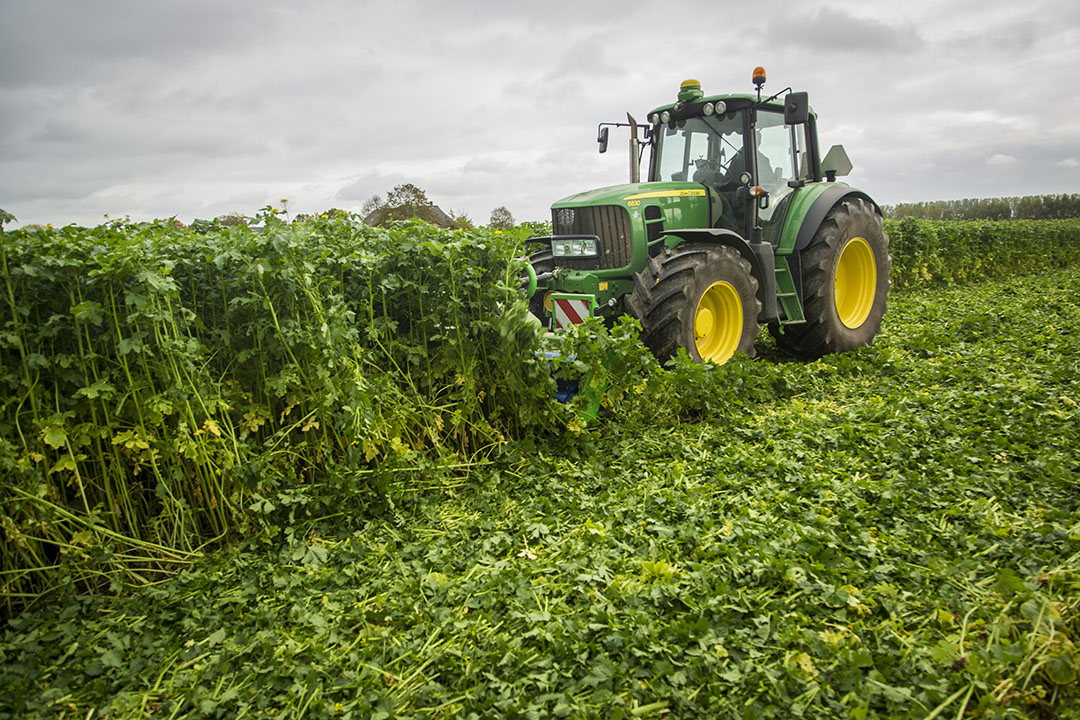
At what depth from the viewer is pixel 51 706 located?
261 centimetres

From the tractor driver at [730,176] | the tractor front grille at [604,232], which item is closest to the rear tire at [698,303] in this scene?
the tractor front grille at [604,232]

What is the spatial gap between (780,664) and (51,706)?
272cm

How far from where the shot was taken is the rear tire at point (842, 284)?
22.2ft

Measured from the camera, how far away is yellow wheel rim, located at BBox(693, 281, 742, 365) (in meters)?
5.84

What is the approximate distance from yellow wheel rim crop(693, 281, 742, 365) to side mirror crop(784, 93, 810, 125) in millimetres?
1611

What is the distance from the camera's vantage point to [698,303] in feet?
18.4

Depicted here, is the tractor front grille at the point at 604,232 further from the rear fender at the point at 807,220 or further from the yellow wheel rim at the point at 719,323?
the rear fender at the point at 807,220

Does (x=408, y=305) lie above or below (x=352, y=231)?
below

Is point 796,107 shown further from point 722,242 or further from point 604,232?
point 604,232

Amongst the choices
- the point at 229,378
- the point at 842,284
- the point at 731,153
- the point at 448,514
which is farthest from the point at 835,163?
the point at 229,378

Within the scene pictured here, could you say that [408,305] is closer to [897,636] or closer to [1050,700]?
[897,636]

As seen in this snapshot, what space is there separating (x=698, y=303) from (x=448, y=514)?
2.81 metres

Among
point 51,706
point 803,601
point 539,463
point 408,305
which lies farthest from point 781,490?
point 51,706

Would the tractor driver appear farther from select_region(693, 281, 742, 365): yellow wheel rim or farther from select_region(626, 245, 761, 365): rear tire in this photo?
select_region(693, 281, 742, 365): yellow wheel rim
